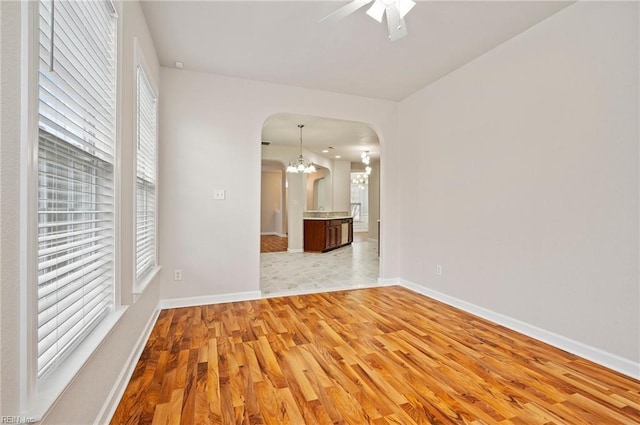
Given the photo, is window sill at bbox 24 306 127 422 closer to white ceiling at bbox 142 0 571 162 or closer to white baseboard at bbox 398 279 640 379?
white ceiling at bbox 142 0 571 162

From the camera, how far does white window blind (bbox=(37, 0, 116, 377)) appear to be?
1.06 meters

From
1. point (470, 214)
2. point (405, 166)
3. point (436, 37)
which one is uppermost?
point (436, 37)

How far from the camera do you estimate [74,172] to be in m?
1.30

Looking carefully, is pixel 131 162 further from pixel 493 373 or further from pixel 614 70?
pixel 614 70

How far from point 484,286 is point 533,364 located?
3.30ft

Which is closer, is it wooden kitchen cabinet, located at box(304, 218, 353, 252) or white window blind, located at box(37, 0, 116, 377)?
white window blind, located at box(37, 0, 116, 377)

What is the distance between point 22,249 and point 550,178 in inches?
129

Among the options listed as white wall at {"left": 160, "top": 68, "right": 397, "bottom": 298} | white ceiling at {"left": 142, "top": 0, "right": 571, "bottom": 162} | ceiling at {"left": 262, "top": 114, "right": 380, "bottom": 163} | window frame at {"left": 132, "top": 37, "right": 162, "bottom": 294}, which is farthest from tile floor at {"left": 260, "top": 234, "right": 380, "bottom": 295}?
white ceiling at {"left": 142, "top": 0, "right": 571, "bottom": 162}

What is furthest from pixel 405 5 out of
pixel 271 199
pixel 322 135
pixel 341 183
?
pixel 271 199

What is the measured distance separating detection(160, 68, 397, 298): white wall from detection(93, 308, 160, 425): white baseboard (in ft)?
3.39

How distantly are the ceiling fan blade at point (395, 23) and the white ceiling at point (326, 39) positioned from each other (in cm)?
48

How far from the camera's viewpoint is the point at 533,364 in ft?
7.07

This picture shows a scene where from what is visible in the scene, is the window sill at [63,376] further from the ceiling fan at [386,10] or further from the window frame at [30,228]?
the ceiling fan at [386,10]

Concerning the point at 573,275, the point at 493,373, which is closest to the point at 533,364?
the point at 493,373
